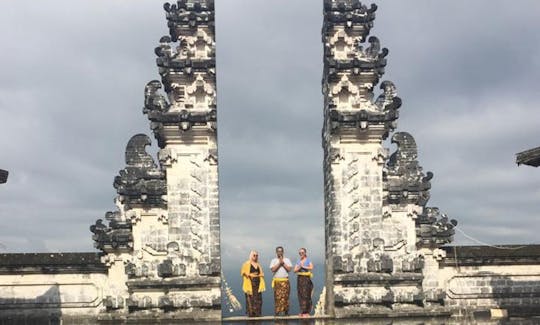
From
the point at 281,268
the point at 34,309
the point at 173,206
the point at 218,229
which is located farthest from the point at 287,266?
the point at 34,309

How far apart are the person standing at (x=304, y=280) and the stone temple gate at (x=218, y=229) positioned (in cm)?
74

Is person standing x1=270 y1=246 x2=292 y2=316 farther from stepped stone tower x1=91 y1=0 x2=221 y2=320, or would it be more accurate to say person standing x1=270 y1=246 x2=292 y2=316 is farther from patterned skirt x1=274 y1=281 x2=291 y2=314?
stepped stone tower x1=91 y1=0 x2=221 y2=320

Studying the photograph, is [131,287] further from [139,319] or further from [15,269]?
[15,269]

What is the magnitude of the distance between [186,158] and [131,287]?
3526mm

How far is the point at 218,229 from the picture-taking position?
16.9m

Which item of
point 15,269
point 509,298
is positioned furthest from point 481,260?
point 15,269

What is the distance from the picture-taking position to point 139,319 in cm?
1645

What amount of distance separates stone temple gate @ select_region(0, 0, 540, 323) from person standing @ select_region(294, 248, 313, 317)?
0.74 metres

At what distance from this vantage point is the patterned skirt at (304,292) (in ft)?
54.1

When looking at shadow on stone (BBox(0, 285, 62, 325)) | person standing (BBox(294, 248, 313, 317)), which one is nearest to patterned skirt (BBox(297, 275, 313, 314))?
person standing (BBox(294, 248, 313, 317))

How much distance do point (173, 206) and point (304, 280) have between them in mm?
3806

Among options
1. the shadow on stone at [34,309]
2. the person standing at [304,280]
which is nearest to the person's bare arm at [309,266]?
the person standing at [304,280]

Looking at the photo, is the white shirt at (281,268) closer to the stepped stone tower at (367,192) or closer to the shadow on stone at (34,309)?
the stepped stone tower at (367,192)

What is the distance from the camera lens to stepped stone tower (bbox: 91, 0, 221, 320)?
16.6 m
